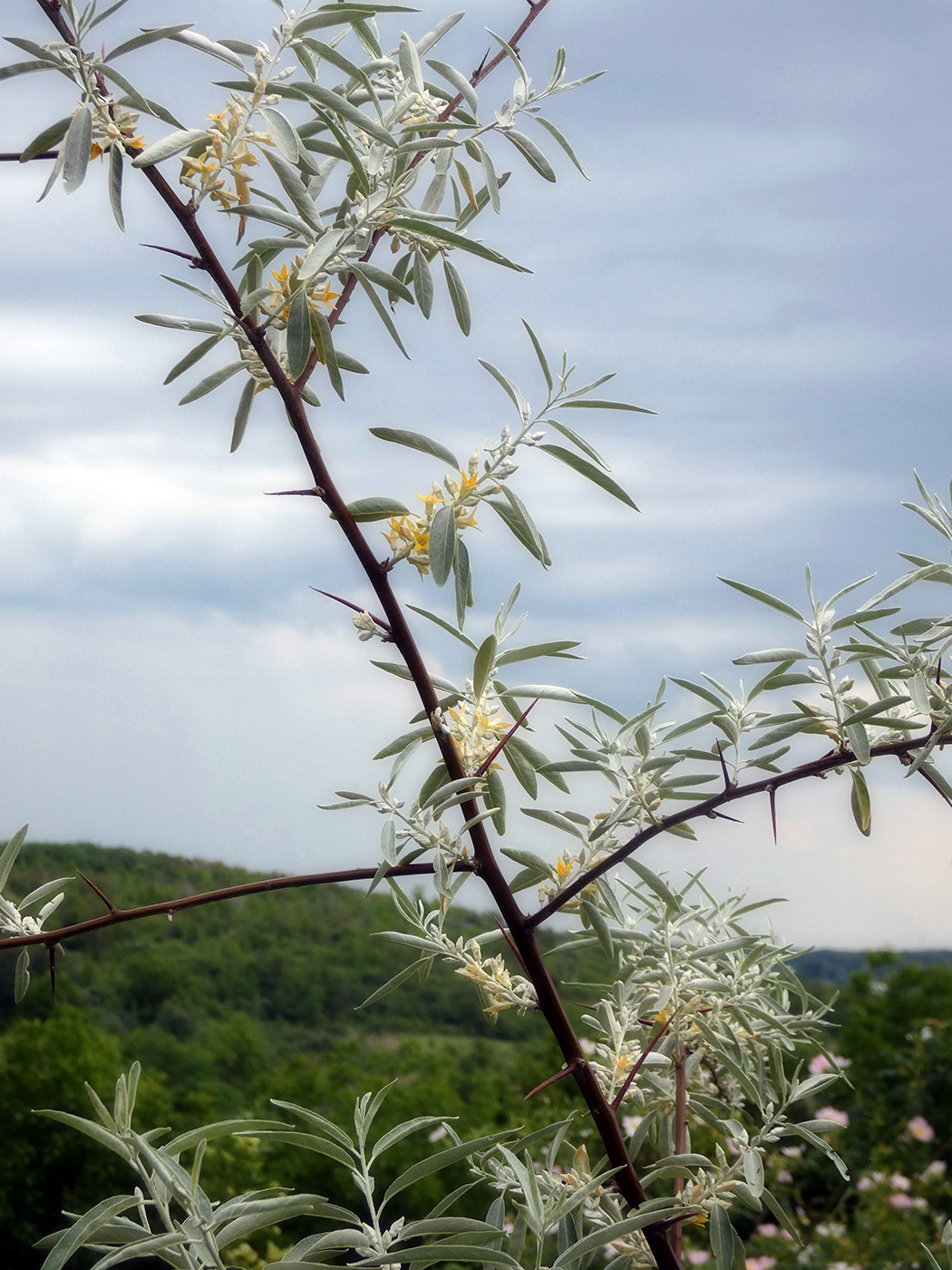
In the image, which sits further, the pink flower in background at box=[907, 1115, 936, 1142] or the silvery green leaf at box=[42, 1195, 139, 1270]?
the pink flower in background at box=[907, 1115, 936, 1142]

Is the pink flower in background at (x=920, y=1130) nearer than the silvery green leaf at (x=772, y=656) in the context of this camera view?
No

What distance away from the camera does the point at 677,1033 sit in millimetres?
961

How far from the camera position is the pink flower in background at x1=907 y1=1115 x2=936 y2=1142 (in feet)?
10.3

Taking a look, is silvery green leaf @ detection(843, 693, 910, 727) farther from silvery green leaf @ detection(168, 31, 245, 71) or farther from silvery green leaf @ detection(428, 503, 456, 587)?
silvery green leaf @ detection(168, 31, 245, 71)

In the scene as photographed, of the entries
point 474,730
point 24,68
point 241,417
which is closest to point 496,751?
point 474,730

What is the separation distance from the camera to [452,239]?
0.69m

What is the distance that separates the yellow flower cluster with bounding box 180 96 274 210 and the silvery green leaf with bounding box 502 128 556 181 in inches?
8.2

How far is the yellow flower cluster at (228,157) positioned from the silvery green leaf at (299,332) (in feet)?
0.34

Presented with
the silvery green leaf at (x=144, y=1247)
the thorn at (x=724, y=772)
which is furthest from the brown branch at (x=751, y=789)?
the silvery green leaf at (x=144, y=1247)

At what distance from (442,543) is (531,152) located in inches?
14.1

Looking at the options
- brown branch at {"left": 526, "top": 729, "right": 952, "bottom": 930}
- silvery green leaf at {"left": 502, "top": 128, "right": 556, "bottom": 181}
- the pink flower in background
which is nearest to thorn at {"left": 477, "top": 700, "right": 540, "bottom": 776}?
brown branch at {"left": 526, "top": 729, "right": 952, "bottom": 930}

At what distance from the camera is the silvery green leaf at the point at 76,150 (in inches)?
27.4

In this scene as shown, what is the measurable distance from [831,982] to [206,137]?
4.33 meters

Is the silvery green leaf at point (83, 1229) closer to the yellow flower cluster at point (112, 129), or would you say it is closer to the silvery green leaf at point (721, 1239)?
the silvery green leaf at point (721, 1239)
